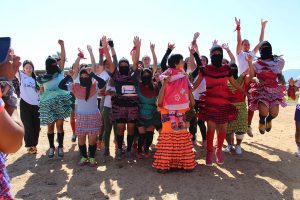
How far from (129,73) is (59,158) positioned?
2518mm

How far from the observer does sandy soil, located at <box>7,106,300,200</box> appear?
5336mm

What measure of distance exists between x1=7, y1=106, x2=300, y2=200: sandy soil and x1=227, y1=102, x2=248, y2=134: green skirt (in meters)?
0.57

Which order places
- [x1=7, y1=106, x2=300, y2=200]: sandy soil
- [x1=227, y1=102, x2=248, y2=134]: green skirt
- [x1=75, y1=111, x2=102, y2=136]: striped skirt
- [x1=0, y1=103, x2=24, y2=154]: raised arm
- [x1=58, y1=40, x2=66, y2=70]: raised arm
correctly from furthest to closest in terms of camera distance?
1. [x1=58, y1=40, x2=66, y2=70]: raised arm
2. [x1=227, y1=102, x2=248, y2=134]: green skirt
3. [x1=75, y1=111, x2=102, y2=136]: striped skirt
4. [x1=7, y1=106, x2=300, y2=200]: sandy soil
5. [x1=0, y1=103, x2=24, y2=154]: raised arm

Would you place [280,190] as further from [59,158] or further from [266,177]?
[59,158]

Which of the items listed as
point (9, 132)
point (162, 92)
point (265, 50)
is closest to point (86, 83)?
point (162, 92)

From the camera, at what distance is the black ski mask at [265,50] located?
705 centimetres

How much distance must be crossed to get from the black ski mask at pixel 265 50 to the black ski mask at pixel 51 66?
453 cm

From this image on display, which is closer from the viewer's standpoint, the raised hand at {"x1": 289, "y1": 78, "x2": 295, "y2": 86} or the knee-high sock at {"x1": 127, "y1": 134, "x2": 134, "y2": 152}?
the knee-high sock at {"x1": 127, "y1": 134, "x2": 134, "y2": 152}

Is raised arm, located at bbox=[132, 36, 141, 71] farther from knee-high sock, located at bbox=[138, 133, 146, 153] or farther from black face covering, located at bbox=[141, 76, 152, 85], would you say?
knee-high sock, located at bbox=[138, 133, 146, 153]

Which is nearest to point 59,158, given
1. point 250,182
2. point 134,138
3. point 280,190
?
point 134,138

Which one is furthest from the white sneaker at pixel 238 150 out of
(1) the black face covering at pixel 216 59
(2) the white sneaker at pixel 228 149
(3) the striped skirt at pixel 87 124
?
(3) the striped skirt at pixel 87 124

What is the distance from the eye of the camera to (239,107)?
7.45m

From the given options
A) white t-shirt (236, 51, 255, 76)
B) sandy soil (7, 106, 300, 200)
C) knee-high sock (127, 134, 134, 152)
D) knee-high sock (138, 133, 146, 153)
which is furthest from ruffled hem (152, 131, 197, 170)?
white t-shirt (236, 51, 255, 76)

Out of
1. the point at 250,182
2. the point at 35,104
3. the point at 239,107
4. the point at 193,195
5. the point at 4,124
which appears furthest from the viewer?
the point at 35,104
